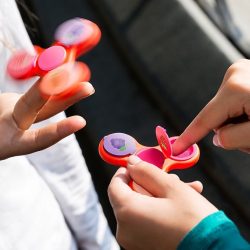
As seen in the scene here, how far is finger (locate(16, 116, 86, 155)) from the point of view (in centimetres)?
45

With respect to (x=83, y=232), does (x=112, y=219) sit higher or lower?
lower

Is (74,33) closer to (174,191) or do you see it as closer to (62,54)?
(62,54)

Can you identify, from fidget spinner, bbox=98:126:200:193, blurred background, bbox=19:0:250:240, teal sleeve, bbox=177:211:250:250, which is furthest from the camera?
blurred background, bbox=19:0:250:240

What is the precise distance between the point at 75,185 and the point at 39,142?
269 millimetres

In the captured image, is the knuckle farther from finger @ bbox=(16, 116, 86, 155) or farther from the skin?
finger @ bbox=(16, 116, 86, 155)

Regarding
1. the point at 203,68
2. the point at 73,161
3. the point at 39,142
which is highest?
the point at 39,142

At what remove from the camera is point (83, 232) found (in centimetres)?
74

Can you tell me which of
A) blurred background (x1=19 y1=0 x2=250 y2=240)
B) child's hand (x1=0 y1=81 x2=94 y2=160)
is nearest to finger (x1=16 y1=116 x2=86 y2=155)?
child's hand (x1=0 y1=81 x2=94 y2=160)

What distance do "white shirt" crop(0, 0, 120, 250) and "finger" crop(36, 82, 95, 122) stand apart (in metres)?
0.14

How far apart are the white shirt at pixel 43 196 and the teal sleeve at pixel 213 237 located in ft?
0.89

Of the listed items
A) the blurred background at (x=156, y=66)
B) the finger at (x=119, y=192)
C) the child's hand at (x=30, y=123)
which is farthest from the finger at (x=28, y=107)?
the blurred background at (x=156, y=66)

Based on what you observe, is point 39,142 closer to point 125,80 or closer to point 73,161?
point 73,161

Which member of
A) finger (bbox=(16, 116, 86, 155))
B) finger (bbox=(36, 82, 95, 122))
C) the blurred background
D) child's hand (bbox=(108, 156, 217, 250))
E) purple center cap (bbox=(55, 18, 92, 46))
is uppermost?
purple center cap (bbox=(55, 18, 92, 46))

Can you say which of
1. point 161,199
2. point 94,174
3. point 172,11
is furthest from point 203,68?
point 161,199
